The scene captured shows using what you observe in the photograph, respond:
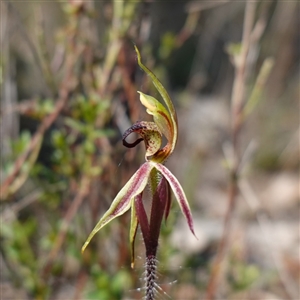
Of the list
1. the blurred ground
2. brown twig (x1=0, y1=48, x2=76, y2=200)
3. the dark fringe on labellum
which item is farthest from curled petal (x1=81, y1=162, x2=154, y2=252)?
brown twig (x1=0, y1=48, x2=76, y2=200)

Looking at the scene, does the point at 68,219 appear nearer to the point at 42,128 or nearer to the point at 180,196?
the point at 42,128

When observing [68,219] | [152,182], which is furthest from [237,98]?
[152,182]

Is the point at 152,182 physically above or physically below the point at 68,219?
below

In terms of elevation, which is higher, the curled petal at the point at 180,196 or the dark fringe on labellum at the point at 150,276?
the curled petal at the point at 180,196

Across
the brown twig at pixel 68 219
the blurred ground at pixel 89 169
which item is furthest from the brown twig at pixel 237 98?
the brown twig at pixel 68 219

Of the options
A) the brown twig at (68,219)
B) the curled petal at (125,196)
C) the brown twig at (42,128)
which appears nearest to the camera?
the curled petal at (125,196)

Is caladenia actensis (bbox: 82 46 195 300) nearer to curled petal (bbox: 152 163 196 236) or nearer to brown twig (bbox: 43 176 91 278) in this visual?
curled petal (bbox: 152 163 196 236)

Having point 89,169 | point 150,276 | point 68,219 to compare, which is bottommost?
point 150,276

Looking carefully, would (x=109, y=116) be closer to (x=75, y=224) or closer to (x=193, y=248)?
(x=75, y=224)

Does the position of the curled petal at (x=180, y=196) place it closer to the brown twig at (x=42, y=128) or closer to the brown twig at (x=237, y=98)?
the brown twig at (x=42, y=128)

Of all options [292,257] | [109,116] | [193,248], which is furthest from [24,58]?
[292,257]

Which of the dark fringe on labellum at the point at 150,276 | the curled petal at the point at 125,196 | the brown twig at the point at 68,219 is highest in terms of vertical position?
the brown twig at the point at 68,219
